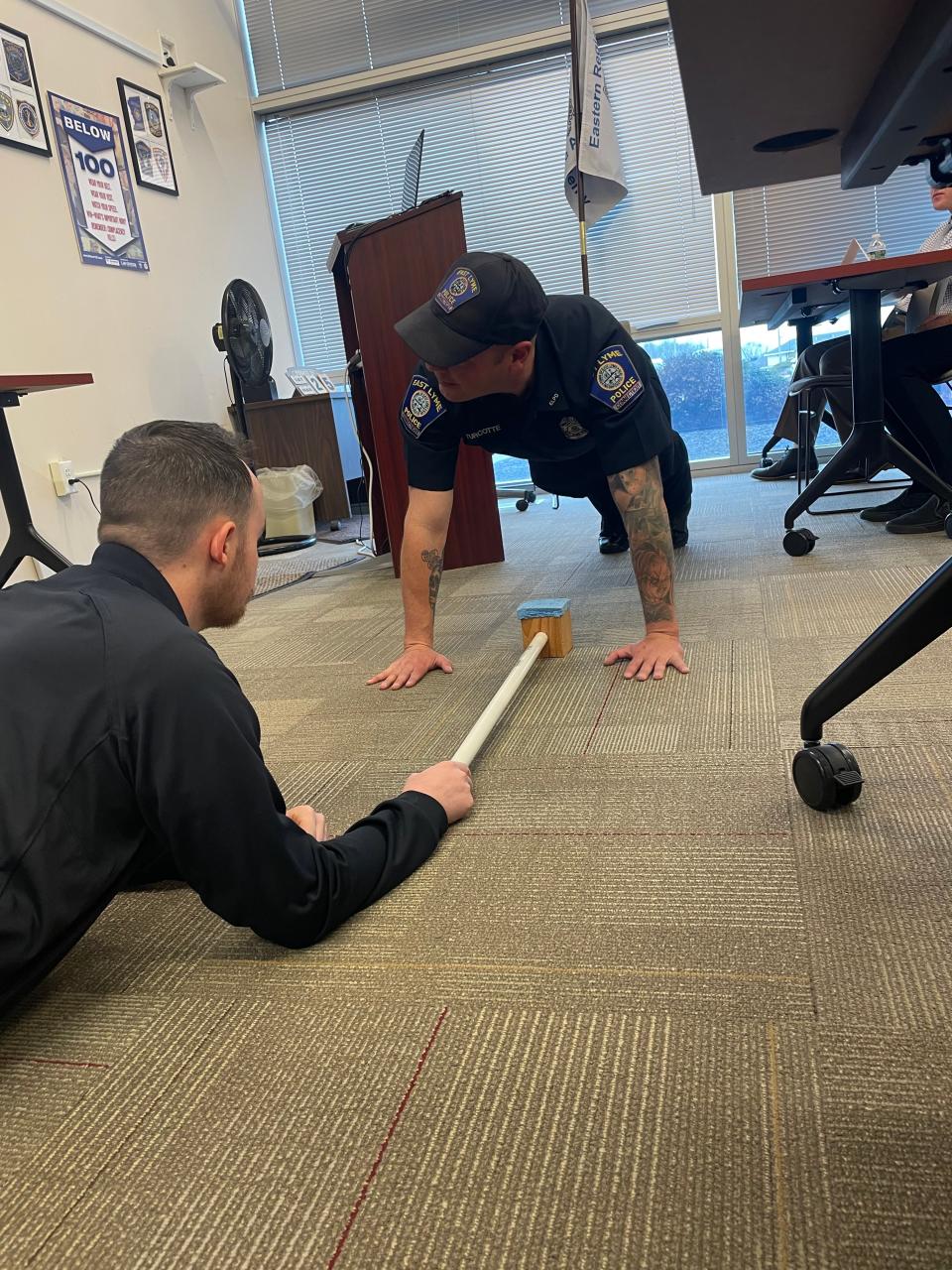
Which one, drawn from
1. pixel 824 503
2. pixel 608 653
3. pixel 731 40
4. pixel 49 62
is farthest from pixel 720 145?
pixel 49 62

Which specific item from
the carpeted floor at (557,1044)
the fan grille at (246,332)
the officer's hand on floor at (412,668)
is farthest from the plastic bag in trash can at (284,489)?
the carpeted floor at (557,1044)

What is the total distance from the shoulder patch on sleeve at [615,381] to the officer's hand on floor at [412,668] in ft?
1.97

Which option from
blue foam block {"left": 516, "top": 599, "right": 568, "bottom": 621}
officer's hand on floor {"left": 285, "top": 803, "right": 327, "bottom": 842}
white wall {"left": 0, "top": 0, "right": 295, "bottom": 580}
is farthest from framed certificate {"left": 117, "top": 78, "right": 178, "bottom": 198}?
officer's hand on floor {"left": 285, "top": 803, "right": 327, "bottom": 842}

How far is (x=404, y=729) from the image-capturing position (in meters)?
1.51

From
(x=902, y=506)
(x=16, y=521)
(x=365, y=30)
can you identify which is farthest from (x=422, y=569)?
(x=365, y=30)

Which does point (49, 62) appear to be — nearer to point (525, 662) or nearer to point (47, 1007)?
point (525, 662)

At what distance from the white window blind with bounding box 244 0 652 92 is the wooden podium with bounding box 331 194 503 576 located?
232 centimetres

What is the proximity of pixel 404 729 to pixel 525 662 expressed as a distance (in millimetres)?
255

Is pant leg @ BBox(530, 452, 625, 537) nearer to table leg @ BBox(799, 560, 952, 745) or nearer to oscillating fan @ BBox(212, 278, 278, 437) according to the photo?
table leg @ BBox(799, 560, 952, 745)

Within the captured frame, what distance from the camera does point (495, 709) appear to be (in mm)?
1380

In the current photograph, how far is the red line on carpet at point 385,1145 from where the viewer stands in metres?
0.57

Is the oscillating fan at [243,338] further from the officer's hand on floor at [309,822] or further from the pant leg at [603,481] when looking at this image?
the officer's hand on floor at [309,822]

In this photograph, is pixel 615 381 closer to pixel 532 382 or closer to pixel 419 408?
pixel 532 382

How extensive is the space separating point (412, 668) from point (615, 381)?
2.22 feet
